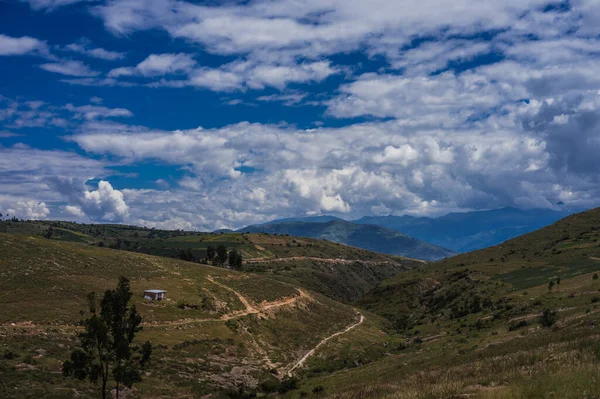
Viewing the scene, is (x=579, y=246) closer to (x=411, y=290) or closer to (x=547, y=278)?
(x=547, y=278)

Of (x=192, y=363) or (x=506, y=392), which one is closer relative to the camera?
(x=506, y=392)

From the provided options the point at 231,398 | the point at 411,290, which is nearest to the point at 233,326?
the point at 231,398

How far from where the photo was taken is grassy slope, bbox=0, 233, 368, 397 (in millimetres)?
43125

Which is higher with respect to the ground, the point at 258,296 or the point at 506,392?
the point at 506,392

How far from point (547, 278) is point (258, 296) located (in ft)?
192

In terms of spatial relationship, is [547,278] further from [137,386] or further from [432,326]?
[137,386]

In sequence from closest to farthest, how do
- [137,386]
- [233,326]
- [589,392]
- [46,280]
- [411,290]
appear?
[589,392] → [137,386] → [46,280] → [233,326] → [411,290]

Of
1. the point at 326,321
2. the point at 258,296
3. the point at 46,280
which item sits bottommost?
the point at 326,321

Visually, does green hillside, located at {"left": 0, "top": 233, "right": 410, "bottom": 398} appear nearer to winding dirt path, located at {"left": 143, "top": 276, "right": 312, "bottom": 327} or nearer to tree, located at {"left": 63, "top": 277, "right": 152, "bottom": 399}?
winding dirt path, located at {"left": 143, "top": 276, "right": 312, "bottom": 327}

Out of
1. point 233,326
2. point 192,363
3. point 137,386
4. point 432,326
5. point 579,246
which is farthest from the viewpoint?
point 579,246

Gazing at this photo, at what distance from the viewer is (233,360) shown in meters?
59.3

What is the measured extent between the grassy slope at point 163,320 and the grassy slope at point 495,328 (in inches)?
431

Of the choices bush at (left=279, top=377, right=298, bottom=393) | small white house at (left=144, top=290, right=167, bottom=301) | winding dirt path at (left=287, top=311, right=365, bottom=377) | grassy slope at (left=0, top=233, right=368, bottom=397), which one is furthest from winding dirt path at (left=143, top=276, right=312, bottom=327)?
bush at (left=279, top=377, right=298, bottom=393)

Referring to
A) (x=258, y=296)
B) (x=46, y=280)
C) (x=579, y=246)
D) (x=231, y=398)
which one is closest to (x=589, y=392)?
(x=231, y=398)
